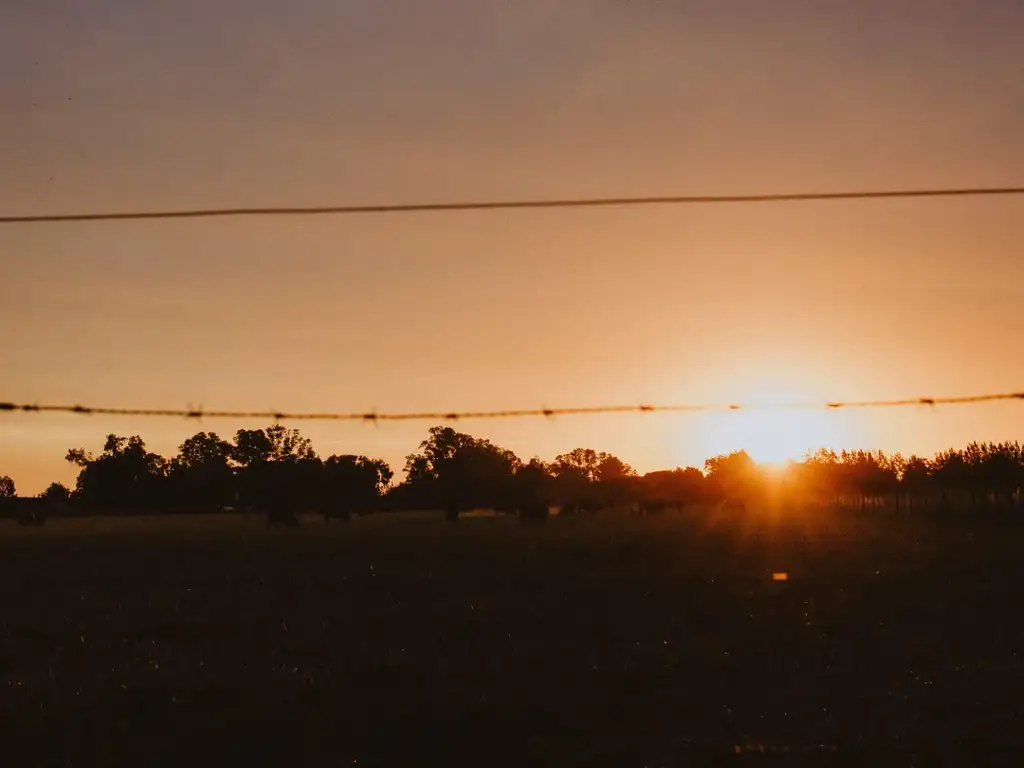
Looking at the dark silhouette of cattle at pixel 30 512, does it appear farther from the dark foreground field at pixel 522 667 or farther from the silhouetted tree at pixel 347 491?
the dark foreground field at pixel 522 667

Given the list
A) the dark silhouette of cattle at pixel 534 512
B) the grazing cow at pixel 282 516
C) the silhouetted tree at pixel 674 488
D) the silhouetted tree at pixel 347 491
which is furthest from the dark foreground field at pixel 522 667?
the silhouetted tree at pixel 674 488

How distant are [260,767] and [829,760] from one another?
198 inches

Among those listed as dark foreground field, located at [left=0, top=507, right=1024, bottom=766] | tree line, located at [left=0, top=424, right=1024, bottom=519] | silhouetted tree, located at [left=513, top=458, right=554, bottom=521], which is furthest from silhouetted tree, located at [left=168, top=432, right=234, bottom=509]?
dark foreground field, located at [left=0, top=507, right=1024, bottom=766]

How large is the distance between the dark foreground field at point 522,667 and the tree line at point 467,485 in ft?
157

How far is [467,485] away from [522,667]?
72252mm

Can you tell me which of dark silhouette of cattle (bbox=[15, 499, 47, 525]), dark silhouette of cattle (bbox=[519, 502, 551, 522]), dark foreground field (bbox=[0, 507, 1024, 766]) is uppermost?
dark silhouette of cattle (bbox=[15, 499, 47, 525])

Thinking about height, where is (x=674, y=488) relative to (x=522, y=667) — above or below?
above

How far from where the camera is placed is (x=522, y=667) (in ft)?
44.8

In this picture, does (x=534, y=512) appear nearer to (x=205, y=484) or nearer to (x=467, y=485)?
(x=467, y=485)

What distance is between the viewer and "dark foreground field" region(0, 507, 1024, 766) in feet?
33.8

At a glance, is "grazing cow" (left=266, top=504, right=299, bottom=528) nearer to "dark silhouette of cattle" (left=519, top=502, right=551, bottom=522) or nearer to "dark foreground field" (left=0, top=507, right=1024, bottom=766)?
"dark silhouette of cattle" (left=519, top=502, right=551, bottom=522)

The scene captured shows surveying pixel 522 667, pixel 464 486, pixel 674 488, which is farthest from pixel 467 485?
pixel 522 667

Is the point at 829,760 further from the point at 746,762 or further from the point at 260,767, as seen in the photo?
the point at 260,767

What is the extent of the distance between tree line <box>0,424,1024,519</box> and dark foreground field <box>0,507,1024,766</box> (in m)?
47.8
